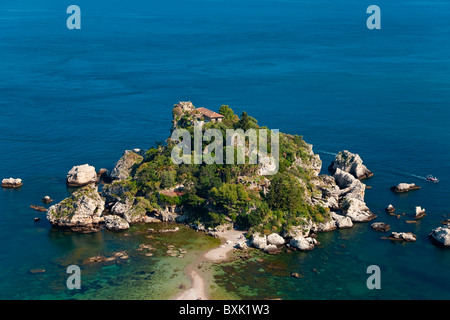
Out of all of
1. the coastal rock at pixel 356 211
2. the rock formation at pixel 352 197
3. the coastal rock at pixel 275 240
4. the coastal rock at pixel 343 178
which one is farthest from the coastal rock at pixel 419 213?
the coastal rock at pixel 275 240

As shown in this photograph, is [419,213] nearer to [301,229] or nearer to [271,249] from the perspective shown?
[301,229]

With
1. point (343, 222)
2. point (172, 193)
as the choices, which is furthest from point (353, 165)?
point (172, 193)

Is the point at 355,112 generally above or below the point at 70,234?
above

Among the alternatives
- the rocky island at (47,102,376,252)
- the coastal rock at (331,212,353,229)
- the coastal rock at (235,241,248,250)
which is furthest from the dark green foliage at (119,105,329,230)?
the coastal rock at (235,241,248,250)

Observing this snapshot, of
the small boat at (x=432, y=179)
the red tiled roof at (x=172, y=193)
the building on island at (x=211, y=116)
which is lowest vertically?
the small boat at (x=432, y=179)

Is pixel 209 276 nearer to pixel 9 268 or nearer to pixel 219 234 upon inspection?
pixel 219 234

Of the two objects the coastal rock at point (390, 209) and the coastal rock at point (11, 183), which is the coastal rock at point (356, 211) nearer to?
the coastal rock at point (390, 209)
